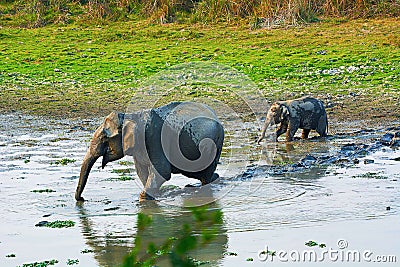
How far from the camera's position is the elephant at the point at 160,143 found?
10125 millimetres

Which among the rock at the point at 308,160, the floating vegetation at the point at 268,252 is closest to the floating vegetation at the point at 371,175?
the rock at the point at 308,160

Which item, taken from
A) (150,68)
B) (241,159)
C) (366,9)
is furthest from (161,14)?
(241,159)

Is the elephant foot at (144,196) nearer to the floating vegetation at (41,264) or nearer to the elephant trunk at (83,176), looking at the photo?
the elephant trunk at (83,176)

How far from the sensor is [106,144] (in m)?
10.2

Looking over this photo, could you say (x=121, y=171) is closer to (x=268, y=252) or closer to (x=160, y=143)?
(x=160, y=143)

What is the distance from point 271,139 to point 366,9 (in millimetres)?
8632

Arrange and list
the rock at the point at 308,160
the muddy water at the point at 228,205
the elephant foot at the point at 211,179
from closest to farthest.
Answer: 1. the muddy water at the point at 228,205
2. the elephant foot at the point at 211,179
3. the rock at the point at 308,160

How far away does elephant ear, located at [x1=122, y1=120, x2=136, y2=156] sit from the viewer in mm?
10031

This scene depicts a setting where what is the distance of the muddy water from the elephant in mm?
295

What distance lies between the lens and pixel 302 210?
30.3 feet

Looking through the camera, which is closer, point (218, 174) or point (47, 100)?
point (218, 174)

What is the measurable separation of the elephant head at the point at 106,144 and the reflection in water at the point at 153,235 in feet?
1.52

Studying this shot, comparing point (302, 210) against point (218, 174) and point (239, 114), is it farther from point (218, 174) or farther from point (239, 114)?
point (239, 114)

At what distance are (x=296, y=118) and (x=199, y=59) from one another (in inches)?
231
